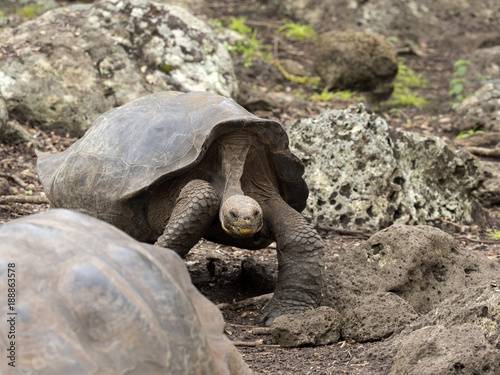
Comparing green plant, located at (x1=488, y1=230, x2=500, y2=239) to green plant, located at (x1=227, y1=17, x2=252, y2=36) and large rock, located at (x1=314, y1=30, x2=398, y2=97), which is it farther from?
green plant, located at (x1=227, y1=17, x2=252, y2=36)

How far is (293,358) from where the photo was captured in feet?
10.6

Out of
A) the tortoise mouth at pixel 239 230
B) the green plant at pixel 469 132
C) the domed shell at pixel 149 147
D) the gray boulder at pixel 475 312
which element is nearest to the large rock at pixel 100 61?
the domed shell at pixel 149 147

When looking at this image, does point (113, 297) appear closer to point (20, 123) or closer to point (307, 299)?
point (307, 299)

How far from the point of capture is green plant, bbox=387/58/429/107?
31.5 feet

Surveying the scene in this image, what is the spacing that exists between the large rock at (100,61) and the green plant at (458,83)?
358 centimetres

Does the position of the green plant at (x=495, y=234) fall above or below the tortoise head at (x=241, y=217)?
below

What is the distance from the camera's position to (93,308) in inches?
67.6

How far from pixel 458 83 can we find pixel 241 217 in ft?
24.0

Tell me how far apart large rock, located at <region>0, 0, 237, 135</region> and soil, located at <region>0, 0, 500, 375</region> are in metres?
0.36

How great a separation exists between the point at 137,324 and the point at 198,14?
9.32 meters

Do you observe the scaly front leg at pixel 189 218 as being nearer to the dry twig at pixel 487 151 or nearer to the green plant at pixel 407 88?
the dry twig at pixel 487 151

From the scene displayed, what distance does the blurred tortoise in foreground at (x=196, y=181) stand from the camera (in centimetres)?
378

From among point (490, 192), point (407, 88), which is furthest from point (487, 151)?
point (407, 88)

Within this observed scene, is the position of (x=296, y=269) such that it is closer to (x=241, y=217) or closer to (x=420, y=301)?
(x=241, y=217)
